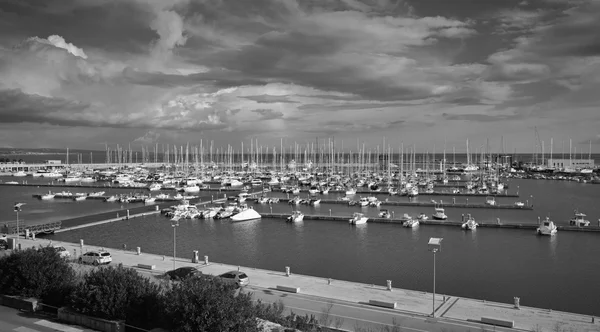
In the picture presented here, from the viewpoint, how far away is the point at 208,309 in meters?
15.5

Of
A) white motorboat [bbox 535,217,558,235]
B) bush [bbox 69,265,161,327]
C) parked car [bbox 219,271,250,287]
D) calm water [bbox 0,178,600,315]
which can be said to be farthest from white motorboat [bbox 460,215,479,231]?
bush [bbox 69,265,161,327]

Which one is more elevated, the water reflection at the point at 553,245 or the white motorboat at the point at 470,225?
the white motorboat at the point at 470,225

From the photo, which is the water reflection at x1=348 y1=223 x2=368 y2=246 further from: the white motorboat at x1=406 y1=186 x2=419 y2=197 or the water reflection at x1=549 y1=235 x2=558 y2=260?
the white motorboat at x1=406 y1=186 x2=419 y2=197

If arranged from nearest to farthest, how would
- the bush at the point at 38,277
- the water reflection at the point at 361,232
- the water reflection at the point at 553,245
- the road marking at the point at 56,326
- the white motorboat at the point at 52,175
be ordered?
1. the road marking at the point at 56,326
2. the bush at the point at 38,277
3. the water reflection at the point at 553,245
4. the water reflection at the point at 361,232
5. the white motorboat at the point at 52,175

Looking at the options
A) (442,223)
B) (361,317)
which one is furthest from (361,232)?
(361,317)

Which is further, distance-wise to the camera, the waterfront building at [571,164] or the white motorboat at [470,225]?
the waterfront building at [571,164]

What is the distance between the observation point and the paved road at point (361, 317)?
804 inches

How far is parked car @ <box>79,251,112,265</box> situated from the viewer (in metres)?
32.8

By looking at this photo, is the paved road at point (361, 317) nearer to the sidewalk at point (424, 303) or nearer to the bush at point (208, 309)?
the sidewalk at point (424, 303)

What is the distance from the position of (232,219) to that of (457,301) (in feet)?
141

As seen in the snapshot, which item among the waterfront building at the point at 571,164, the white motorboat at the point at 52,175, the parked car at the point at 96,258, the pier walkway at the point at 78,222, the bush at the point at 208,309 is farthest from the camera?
the waterfront building at the point at 571,164

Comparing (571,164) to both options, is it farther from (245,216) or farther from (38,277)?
(38,277)

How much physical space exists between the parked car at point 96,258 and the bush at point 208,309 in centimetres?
1870

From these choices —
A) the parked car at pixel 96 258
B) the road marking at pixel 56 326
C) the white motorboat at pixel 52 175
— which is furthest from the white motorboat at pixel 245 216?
the white motorboat at pixel 52 175
